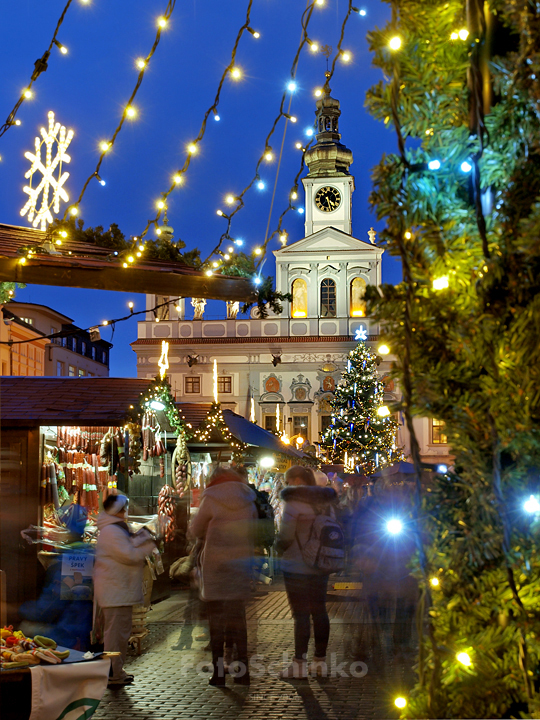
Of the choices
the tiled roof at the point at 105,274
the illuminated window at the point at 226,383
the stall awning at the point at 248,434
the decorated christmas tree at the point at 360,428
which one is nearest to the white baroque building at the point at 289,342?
the illuminated window at the point at 226,383

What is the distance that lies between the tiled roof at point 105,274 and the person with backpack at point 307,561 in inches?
69.4

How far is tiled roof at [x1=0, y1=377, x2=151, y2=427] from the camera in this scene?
8789 mm

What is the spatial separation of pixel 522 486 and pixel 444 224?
61cm

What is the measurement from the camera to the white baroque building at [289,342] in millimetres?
41312

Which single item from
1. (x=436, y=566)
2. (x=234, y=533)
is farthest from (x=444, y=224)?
(x=234, y=533)

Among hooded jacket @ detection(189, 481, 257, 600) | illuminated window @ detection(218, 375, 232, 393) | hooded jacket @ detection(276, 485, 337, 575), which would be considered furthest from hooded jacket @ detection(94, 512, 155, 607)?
illuminated window @ detection(218, 375, 232, 393)

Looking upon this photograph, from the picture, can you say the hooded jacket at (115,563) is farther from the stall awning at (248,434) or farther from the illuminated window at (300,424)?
the illuminated window at (300,424)

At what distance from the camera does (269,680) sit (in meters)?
5.74

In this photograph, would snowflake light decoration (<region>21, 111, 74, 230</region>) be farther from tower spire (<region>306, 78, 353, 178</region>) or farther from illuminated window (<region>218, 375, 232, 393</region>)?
tower spire (<region>306, 78, 353, 178</region>)

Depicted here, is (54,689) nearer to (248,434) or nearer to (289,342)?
(248,434)

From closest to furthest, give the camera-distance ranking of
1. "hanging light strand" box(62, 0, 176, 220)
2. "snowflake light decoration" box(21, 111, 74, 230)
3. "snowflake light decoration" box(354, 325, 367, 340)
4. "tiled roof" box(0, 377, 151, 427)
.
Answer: "hanging light strand" box(62, 0, 176, 220) → "snowflake light decoration" box(21, 111, 74, 230) → "tiled roof" box(0, 377, 151, 427) → "snowflake light decoration" box(354, 325, 367, 340)

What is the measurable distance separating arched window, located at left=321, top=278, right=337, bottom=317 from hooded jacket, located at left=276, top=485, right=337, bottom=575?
1424 inches

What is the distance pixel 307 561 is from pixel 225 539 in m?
0.66

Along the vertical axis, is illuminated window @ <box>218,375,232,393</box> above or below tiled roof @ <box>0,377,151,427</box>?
above
